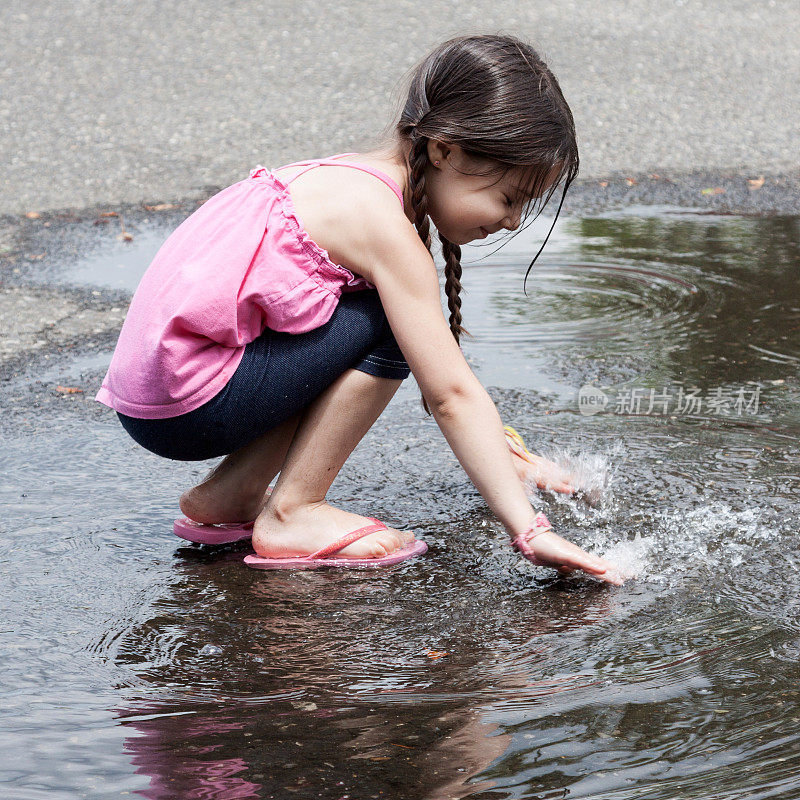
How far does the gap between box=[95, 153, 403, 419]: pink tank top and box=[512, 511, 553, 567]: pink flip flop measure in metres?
0.58

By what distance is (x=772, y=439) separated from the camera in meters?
2.77

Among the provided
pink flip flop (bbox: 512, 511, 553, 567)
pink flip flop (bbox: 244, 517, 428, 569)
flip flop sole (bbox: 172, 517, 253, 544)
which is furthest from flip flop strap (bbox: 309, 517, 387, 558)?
pink flip flop (bbox: 512, 511, 553, 567)

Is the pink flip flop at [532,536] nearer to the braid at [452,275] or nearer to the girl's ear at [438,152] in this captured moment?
the braid at [452,275]

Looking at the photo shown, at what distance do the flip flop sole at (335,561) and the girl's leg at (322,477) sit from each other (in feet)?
0.04

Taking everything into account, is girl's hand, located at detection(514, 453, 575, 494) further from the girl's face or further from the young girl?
the girl's face

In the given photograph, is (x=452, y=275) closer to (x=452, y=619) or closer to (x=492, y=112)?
(x=492, y=112)

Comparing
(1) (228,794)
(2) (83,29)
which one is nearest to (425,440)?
(1) (228,794)

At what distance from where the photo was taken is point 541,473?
8.47 feet

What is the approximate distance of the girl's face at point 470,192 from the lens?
84.6 inches

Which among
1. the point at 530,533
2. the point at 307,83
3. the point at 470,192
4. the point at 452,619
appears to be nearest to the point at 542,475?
the point at 530,533

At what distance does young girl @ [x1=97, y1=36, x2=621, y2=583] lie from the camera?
6.94ft

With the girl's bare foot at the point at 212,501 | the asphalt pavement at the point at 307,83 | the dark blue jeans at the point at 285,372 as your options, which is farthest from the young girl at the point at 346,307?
the asphalt pavement at the point at 307,83

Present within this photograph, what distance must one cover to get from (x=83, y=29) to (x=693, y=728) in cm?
780

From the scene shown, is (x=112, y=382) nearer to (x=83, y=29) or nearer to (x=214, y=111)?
(x=214, y=111)
